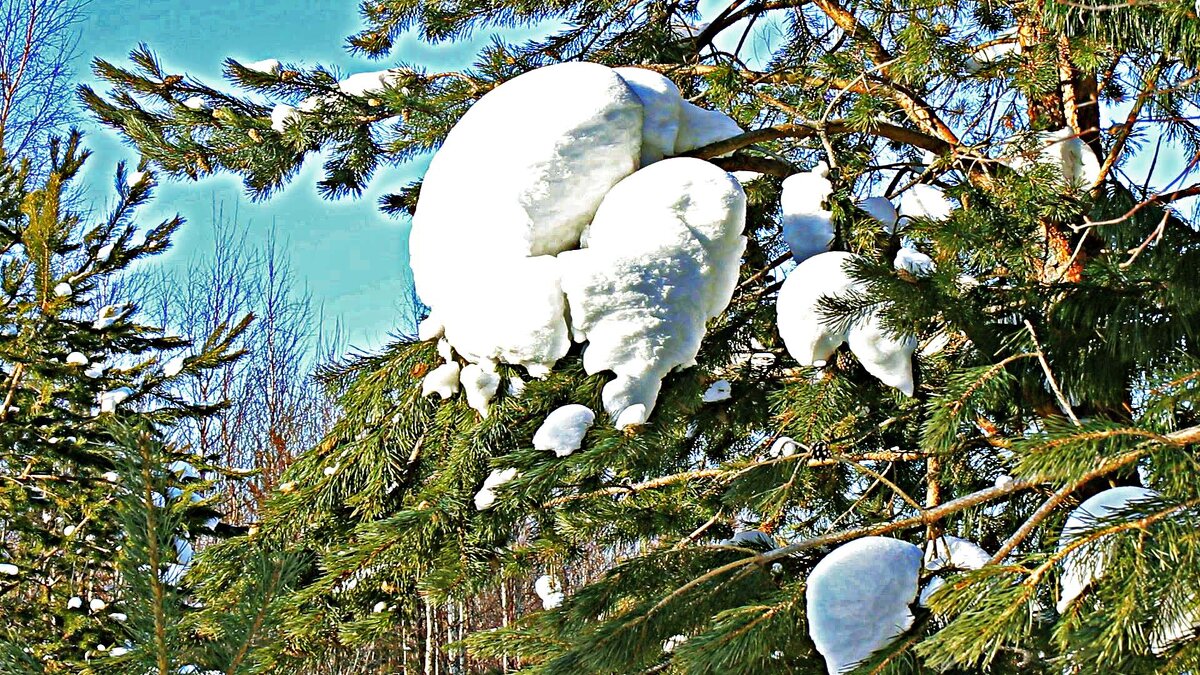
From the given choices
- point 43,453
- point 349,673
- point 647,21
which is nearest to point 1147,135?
point 647,21

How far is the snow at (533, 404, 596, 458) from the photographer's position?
1.33 metres

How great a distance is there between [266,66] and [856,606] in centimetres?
172

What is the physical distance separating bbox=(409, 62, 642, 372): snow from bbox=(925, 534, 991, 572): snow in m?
0.72

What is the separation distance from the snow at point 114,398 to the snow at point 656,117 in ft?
8.02

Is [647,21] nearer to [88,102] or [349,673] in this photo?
[88,102]

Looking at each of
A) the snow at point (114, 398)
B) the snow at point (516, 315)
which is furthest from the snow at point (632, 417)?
the snow at point (114, 398)

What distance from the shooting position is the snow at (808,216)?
5.41 ft

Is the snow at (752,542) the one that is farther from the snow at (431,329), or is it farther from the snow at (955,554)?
the snow at (431,329)

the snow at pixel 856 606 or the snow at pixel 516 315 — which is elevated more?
the snow at pixel 516 315

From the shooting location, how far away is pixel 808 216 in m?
1.67

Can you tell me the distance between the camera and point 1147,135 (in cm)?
256

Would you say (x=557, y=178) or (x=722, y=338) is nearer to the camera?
(x=557, y=178)

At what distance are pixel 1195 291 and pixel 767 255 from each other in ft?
4.70

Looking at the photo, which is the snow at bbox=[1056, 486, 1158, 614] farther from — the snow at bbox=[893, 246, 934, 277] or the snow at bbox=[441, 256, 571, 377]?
the snow at bbox=[441, 256, 571, 377]
